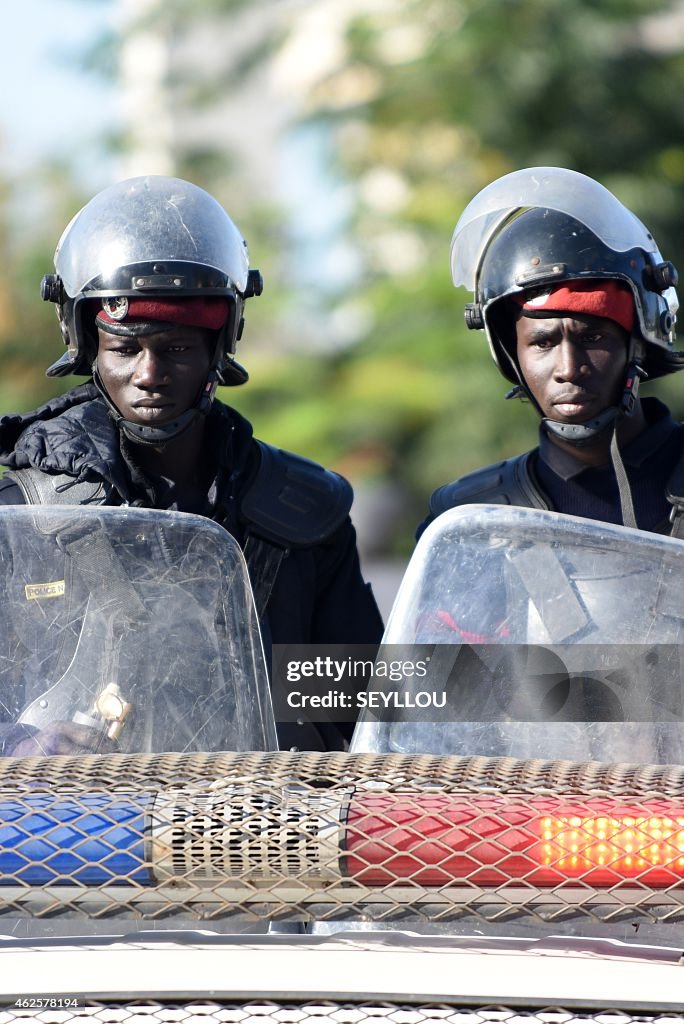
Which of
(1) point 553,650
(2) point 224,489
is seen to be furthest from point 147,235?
(1) point 553,650

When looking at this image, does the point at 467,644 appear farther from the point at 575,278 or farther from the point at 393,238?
the point at 393,238

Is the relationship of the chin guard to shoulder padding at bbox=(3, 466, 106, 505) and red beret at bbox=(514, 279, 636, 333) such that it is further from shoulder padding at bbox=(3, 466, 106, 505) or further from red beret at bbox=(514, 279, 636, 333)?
red beret at bbox=(514, 279, 636, 333)

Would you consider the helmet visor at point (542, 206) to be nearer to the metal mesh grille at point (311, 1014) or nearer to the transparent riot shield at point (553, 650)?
the transparent riot shield at point (553, 650)

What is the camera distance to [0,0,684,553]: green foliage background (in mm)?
16250

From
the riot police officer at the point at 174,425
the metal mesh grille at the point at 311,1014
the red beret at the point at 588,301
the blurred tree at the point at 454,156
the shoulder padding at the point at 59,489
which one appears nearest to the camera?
the metal mesh grille at the point at 311,1014

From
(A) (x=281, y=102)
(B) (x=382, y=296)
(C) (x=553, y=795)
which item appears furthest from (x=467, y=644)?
(A) (x=281, y=102)

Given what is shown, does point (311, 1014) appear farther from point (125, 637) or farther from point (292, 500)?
point (292, 500)

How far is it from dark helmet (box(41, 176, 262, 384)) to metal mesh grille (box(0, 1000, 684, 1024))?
199 centimetres

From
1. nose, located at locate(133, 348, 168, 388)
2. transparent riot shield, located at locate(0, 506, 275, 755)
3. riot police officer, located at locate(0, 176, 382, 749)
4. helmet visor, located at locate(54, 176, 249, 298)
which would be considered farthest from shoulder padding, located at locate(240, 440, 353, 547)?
transparent riot shield, located at locate(0, 506, 275, 755)

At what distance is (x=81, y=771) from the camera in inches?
72.5

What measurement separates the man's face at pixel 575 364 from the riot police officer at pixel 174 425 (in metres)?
0.50

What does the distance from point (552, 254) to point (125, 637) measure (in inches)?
63.2

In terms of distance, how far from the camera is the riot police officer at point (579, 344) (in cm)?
335

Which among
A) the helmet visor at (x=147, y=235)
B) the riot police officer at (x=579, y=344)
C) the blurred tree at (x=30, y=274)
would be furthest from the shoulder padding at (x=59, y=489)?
the blurred tree at (x=30, y=274)
